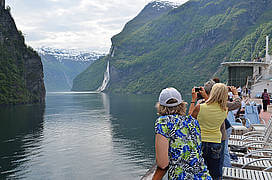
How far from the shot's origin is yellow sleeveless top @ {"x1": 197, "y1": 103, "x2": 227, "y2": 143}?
13.2 ft

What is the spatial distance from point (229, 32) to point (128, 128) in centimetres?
14684

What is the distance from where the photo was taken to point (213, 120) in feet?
13.3

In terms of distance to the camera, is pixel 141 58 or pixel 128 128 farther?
pixel 141 58

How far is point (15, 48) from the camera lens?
235ft

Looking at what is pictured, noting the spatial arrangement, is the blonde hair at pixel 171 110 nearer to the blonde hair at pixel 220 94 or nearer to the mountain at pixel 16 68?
the blonde hair at pixel 220 94

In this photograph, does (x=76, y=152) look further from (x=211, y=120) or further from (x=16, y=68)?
(x=16, y=68)

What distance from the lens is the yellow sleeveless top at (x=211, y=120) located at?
→ 402 centimetres

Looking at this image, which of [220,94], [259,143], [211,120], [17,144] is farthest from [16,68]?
[220,94]

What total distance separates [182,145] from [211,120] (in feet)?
5.33

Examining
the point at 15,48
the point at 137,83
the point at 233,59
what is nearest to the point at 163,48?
the point at 137,83

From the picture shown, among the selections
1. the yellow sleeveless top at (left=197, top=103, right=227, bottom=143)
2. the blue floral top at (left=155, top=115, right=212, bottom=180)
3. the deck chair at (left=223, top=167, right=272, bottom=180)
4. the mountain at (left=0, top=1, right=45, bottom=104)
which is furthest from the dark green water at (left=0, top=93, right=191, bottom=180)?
the mountain at (left=0, top=1, right=45, bottom=104)

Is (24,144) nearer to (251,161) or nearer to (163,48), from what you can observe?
(251,161)

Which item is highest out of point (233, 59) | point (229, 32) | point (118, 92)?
point (229, 32)

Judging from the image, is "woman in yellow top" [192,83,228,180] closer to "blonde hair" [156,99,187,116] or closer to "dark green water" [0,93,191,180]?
"blonde hair" [156,99,187,116]
